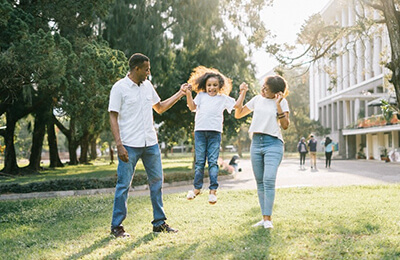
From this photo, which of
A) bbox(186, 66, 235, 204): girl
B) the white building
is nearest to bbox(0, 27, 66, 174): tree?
bbox(186, 66, 235, 204): girl

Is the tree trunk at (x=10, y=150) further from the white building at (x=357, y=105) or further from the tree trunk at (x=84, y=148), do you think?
the white building at (x=357, y=105)

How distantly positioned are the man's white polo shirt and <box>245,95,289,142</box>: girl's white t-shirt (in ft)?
4.37

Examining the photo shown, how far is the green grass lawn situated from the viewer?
4633mm

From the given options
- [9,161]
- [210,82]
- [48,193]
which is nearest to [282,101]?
[210,82]

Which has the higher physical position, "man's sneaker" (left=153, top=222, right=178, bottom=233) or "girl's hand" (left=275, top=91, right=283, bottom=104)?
"girl's hand" (left=275, top=91, right=283, bottom=104)

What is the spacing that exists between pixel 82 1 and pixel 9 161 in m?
12.2

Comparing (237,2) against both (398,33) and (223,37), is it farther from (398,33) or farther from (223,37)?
(223,37)

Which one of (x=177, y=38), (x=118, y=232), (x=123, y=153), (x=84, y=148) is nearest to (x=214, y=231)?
(x=118, y=232)

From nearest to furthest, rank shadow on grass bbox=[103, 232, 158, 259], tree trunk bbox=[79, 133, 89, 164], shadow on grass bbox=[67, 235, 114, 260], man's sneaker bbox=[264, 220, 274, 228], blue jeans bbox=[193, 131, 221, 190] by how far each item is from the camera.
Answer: shadow on grass bbox=[103, 232, 158, 259]
shadow on grass bbox=[67, 235, 114, 260]
man's sneaker bbox=[264, 220, 274, 228]
blue jeans bbox=[193, 131, 221, 190]
tree trunk bbox=[79, 133, 89, 164]

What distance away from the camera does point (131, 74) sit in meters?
5.53

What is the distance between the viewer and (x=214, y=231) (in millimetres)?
5750

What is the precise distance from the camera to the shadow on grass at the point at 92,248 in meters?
4.66

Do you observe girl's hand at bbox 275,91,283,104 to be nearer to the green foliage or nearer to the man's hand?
the man's hand

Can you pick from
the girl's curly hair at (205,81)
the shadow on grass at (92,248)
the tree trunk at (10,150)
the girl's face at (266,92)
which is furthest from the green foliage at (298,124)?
the shadow on grass at (92,248)
